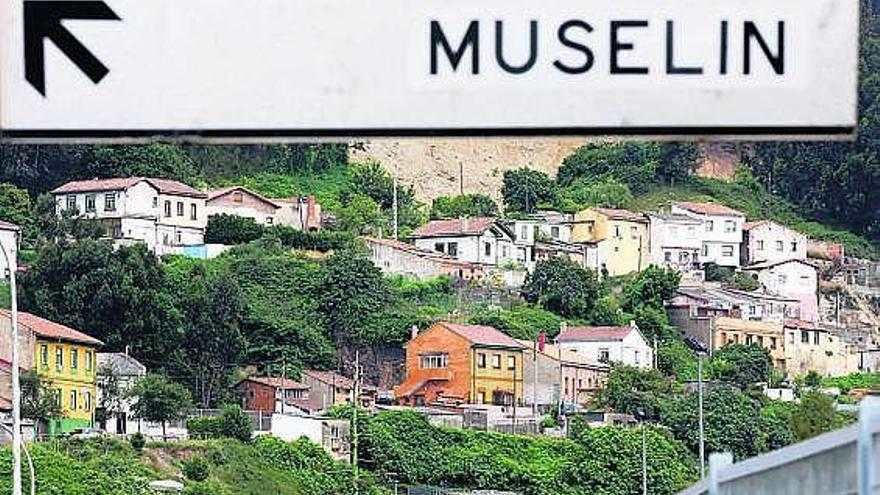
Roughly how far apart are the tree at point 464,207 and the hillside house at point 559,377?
1777cm

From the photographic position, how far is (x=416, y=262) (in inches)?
3004

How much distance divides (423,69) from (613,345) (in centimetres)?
6977

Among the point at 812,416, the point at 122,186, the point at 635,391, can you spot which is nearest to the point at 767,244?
the point at 635,391

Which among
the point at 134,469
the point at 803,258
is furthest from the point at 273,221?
the point at 134,469

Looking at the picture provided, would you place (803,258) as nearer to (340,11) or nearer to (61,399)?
(61,399)

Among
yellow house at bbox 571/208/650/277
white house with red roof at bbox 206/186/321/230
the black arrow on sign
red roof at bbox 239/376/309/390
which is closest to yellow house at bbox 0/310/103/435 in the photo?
red roof at bbox 239/376/309/390

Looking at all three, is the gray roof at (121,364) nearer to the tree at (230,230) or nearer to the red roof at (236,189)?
the tree at (230,230)

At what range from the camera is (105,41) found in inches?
66.1

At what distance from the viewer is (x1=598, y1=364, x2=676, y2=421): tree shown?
218 feet

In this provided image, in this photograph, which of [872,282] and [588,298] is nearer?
[588,298]

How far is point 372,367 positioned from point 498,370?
13.4 feet

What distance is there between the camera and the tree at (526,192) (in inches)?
3516

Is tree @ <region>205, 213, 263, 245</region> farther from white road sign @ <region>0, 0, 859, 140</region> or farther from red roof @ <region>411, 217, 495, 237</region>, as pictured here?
white road sign @ <region>0, 0, 859, 140</region>

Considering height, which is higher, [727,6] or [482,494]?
[727,6]
